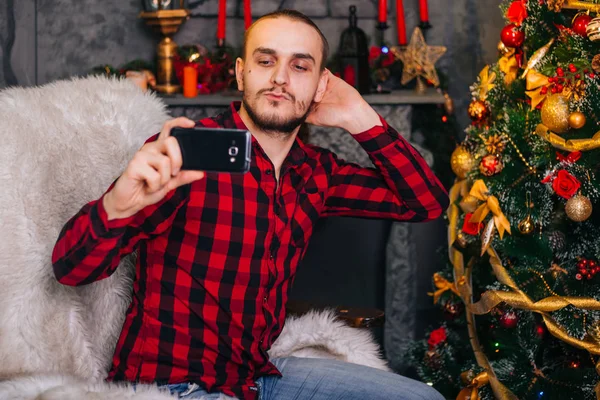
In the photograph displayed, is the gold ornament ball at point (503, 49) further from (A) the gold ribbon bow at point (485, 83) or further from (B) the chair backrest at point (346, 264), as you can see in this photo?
(B) the chair backrest at point (346, 264)

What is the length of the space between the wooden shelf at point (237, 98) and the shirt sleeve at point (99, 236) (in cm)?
130

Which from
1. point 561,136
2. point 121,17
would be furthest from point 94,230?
point 121,17

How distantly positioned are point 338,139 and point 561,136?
1099mm

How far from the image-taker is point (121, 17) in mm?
3154

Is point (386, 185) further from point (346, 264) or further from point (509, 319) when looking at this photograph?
point (346, 264)

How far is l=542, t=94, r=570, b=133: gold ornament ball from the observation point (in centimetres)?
199

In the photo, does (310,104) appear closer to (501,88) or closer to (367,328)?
(367,328)

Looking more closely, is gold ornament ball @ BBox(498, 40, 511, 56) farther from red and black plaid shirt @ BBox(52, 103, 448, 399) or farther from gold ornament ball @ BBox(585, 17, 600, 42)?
red and black plaid shirt @ BBox(52, 103, 448, 399)

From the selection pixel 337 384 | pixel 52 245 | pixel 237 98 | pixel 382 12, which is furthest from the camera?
pixel 382 12

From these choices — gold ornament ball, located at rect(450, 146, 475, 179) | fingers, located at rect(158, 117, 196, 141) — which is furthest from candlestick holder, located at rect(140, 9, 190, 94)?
fingers, located at rect(158, 117, 196, 141)

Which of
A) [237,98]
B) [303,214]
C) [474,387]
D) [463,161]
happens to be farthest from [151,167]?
[237,98]

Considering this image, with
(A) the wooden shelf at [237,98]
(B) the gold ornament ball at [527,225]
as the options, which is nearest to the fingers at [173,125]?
(B) the gold ornament ball at [527,225]

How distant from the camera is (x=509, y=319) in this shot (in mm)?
2260

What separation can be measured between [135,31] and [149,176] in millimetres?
1984
